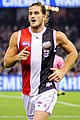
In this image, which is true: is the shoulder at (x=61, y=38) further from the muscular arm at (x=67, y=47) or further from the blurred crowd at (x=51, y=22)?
the blurred crowd at (x=51, y=22)

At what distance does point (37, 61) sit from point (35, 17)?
2.21 ft

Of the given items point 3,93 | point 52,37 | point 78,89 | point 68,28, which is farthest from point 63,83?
point 52,37

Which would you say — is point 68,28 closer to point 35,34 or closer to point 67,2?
point 67,2

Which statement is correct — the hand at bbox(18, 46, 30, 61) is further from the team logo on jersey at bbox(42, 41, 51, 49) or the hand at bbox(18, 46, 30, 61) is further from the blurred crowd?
the blurred crowd

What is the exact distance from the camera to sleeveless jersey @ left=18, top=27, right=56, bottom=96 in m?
9.03

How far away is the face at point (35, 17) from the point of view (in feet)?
29.1

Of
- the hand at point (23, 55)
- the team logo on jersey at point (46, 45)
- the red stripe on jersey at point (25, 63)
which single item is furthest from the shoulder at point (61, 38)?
the hand at point (23, 55)

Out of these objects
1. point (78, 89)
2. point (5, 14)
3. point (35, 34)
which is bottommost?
point (78, 89)

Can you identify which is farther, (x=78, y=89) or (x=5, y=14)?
(x=5, y=14)

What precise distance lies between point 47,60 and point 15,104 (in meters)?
9.47

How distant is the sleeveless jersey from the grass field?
533 centimetres

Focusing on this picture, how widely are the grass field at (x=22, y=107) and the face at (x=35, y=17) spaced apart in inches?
224

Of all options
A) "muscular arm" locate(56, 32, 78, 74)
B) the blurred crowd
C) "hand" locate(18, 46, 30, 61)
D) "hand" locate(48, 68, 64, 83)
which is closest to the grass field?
"muscular arm" locate(56, 32, 78, 74)

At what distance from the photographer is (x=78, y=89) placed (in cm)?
2395
